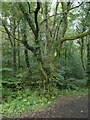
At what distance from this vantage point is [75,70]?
10938 millimetres

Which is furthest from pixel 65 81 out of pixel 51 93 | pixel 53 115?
pixel 53 115

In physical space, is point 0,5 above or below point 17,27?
above

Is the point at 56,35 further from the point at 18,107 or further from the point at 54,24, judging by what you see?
the point at 18,107

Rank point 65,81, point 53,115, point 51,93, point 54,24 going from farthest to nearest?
point 54,24
point 65,81
point 51,93
point 53,115

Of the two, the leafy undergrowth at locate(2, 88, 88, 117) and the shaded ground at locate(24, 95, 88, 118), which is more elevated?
the leafy undergrowth at locate(2, 88, 88, 117)

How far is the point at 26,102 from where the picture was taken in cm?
682

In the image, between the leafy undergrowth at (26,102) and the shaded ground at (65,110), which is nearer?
the shaded ground at (65,110)

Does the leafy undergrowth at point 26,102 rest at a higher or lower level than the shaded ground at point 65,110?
higher

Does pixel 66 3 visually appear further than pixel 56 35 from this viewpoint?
No

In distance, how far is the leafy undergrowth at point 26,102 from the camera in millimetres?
6133

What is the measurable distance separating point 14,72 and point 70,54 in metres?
3.06

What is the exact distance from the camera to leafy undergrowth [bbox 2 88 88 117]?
6133 millimetres

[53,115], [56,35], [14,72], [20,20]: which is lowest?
[53,115]

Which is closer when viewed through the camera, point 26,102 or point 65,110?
point 65,110
